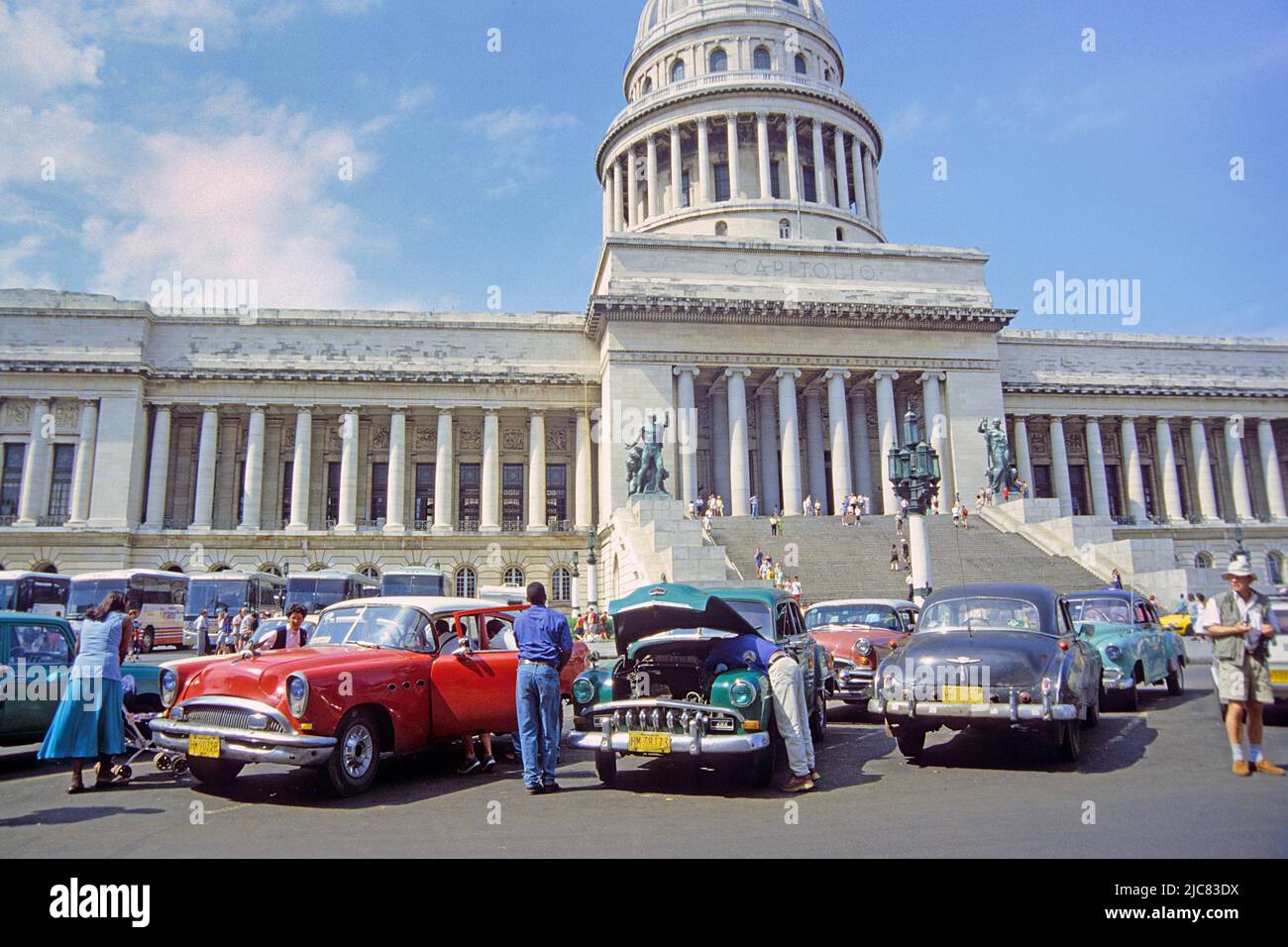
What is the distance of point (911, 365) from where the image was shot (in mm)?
43406

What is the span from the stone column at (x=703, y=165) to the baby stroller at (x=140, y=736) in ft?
163

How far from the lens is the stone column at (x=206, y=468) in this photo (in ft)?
144

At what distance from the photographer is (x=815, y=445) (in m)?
44.9

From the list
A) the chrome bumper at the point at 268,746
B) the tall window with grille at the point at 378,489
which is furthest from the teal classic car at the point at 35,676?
the tall window with grille at the point at 378,489

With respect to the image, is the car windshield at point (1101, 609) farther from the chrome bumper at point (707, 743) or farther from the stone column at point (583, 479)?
the stone column at point (583, 479)

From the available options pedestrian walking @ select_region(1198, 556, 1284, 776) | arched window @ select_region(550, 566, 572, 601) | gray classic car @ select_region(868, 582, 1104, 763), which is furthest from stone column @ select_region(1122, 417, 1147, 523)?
pedestrian walking @ select_region(1198, 556, 1284, 776)

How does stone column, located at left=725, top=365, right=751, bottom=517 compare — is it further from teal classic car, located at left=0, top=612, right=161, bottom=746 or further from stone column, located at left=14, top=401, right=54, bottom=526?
stone column, located at left=14, top=401, right=54, bottom=526

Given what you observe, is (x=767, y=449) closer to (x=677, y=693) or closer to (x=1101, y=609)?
(x=1101, y=609)

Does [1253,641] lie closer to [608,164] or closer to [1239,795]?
[1239,795]

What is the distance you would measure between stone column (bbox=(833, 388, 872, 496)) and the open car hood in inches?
1437

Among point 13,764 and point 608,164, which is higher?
point 608,164
